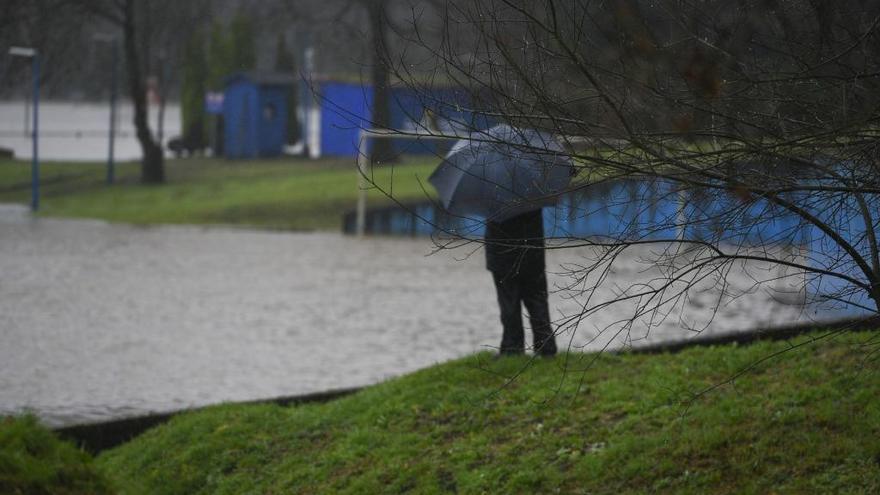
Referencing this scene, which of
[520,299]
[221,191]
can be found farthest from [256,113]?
[520,299]

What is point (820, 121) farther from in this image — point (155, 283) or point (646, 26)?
point (155, 283)

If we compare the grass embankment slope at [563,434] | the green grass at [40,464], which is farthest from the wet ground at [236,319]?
the green grass at [40,464]

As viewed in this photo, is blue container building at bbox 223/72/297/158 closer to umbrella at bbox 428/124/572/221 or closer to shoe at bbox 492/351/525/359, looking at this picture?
shoe at bbox 492/351/525/359

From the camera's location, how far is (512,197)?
5.52 meters

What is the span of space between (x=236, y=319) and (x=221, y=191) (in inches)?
942

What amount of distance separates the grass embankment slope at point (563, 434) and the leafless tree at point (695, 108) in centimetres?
105

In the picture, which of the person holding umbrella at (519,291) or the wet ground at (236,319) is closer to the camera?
the person holding umbrella at (519,291)

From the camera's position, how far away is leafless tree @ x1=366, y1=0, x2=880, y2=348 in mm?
4574

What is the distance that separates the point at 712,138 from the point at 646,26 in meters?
0.47

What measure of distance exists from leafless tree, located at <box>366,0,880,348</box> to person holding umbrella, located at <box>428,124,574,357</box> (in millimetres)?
111

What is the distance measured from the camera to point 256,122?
48375 millimetres

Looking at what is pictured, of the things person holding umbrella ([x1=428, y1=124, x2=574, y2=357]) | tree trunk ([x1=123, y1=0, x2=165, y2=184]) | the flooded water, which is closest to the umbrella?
person holding umbrella ([x1=428, y1=124, x2=574, y2=357])

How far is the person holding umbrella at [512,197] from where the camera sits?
487 centimetres

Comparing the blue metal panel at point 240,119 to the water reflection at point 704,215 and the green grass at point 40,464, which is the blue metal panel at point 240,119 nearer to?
the green grass at point 40,464
